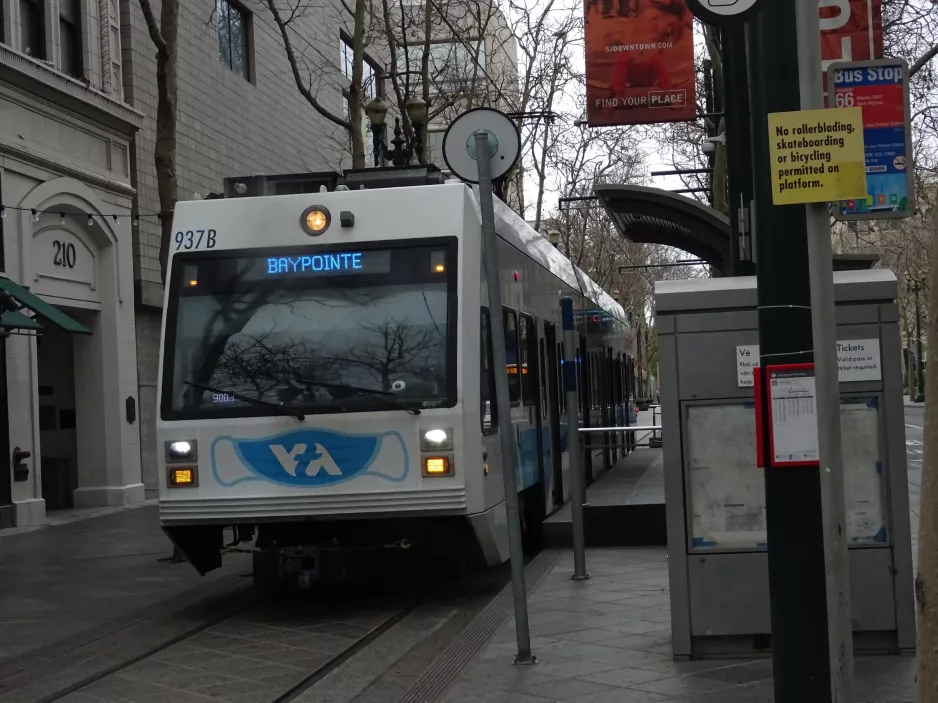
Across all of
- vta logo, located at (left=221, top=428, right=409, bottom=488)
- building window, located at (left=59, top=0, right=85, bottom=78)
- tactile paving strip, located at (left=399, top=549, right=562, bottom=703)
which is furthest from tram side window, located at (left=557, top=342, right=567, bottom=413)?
building window, located at (left=59, top=0, right=85, bottom=78)

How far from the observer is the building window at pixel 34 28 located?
1833 cm

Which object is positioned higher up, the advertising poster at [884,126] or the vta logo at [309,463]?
the advertising poster at [884,126]

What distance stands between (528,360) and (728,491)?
496 centimetres

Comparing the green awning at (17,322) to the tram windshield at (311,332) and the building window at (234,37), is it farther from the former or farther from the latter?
the building window at (234,37)

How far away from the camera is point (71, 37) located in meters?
19.5

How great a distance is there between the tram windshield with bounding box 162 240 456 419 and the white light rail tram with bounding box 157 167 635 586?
0.03 ft

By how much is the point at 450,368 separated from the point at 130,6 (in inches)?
584

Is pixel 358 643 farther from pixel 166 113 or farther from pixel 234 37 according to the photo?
pixel 234 37

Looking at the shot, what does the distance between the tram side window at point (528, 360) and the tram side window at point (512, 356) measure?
0.72 ft

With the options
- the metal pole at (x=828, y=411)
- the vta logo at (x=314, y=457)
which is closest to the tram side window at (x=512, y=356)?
the vta logo at (x=314, y=457)

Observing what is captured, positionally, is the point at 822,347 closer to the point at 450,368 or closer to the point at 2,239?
the point at 450,368

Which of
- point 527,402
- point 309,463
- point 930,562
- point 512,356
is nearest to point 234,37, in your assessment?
point 527,402

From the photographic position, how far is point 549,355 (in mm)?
13242

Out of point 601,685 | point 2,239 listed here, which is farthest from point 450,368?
point 2,239
